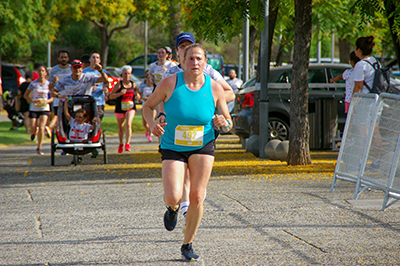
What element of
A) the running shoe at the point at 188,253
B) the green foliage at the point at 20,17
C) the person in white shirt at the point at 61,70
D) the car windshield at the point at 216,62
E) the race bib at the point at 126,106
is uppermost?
the green foliage at the point at 20,17

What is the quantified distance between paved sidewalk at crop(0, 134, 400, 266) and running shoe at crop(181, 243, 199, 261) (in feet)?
0.25

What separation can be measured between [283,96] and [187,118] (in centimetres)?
912

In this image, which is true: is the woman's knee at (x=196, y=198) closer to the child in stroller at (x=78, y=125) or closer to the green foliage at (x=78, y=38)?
the child in stroller at (x=78, y=125)

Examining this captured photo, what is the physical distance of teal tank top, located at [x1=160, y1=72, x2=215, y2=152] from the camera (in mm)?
4961

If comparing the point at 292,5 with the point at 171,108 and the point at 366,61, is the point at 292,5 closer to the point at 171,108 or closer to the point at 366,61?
the point at 366,61

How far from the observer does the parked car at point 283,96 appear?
13.8 metres

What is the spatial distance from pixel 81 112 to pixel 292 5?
4544 millimetres

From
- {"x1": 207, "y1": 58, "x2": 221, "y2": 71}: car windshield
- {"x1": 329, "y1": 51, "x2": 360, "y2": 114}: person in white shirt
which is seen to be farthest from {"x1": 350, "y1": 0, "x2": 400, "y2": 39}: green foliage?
{"x1": 207, "y1": 58, "x2": 221, "y2": 71}: car windshield

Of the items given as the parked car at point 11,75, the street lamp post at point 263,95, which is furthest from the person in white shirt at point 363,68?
the parked car at point 11,75

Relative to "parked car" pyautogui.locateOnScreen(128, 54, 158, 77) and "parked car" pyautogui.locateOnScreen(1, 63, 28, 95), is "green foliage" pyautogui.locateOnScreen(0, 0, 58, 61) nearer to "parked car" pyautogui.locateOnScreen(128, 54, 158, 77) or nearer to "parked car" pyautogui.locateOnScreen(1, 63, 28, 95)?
"parked car" pyautogui.locateOnScreen(1, 63, 28, 95)

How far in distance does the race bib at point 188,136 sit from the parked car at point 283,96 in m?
8.72

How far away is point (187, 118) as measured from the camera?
4.96 m

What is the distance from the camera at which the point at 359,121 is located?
8.01 m

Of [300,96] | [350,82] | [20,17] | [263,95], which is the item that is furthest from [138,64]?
[350,82]
